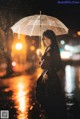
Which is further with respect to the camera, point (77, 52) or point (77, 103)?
point (77, 52)

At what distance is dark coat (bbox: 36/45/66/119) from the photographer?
29.1 feet

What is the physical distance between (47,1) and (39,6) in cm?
40

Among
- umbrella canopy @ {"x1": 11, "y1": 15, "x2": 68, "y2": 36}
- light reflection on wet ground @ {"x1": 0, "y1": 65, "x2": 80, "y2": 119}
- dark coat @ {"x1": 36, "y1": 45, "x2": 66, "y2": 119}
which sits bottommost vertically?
light reflection on wet ground @ {"x1": 0, "y1": 65, "x2": 80, "y2": 119}

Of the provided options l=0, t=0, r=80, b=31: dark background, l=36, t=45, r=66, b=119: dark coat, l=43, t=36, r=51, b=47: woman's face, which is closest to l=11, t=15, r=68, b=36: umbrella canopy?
l=43, t=36, r=51, b=47: woman's face

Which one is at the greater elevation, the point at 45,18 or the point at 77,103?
the point at 45,18

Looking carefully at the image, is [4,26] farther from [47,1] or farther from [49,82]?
[49,82]

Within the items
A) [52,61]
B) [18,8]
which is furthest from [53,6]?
[52,61]

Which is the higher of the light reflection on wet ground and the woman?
the woman

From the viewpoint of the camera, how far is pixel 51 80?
29.2 ft

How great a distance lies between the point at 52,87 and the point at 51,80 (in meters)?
0.25

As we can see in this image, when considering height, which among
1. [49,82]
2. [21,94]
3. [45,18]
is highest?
[45,18]

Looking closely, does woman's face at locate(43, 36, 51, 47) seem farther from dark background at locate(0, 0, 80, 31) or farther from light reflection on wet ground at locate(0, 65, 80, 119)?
dark background at locate(0, 0, 80, 31)

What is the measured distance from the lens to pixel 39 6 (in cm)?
1349

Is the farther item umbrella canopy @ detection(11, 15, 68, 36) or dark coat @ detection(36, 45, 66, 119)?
umbrella canopy @ detection(11, 15, 68, 36)
